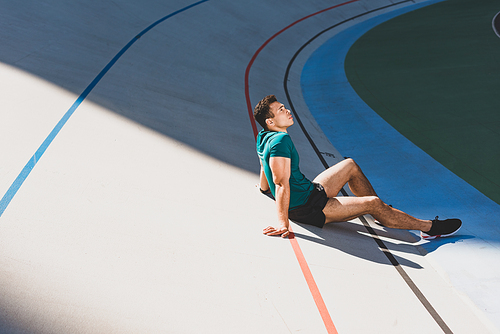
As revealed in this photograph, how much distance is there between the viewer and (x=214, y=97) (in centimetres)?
551

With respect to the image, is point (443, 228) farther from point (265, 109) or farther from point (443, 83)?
point (443, 83)

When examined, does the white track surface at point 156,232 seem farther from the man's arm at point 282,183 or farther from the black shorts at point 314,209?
the man's arm at point 282,183

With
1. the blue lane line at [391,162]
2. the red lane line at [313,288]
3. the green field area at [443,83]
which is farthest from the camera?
the green field area at [443,83]

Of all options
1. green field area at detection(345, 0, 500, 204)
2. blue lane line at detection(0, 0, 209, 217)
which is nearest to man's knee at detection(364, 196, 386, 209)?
green field area at detection(345, 0, 500, 204)

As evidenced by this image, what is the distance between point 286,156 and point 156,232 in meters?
1.15

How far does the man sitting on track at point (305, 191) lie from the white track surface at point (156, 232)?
Result: 197 mm

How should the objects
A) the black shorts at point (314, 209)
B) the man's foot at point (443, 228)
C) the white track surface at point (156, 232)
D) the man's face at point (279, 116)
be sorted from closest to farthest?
the white track surface at point (156, 232)
the man's face at point (279, 116)
the black shorts at point (314, 209)
the man's foot at point (443, 228)

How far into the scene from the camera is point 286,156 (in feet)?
8.75

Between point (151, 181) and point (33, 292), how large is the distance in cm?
140

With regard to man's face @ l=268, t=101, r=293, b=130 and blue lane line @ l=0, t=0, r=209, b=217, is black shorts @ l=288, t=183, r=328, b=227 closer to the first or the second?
man's face @ l=268, t=101, r=293, b=130

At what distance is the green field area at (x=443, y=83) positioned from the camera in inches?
180

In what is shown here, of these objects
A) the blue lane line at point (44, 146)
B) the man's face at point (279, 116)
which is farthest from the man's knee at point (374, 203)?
the blue lane line at point (44, 146)

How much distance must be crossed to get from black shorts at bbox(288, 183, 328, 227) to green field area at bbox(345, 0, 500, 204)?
2119 millimetres

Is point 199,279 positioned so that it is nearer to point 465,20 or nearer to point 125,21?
point 125,21
